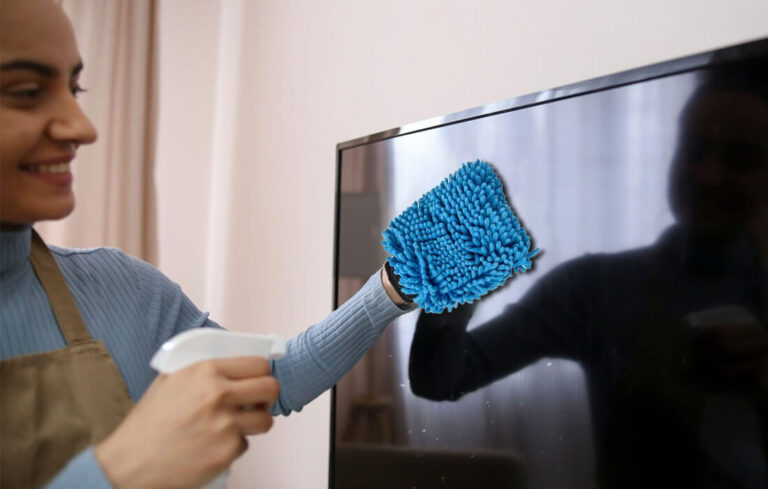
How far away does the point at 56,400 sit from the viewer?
63cm

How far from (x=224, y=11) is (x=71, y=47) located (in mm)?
Answer: 1517

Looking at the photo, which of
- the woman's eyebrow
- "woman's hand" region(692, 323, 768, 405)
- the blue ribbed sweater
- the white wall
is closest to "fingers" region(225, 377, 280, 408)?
the blue ribbed sweater

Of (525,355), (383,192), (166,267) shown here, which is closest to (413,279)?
(525,355)

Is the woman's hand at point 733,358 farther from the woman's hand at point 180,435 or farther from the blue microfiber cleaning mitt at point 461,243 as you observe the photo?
the woman's hand at point 180,435

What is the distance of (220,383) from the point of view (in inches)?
20.6

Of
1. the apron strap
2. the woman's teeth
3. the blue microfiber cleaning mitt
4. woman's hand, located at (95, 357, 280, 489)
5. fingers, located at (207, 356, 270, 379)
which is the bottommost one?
woman's hand, located at (95, 357, 280, 489)

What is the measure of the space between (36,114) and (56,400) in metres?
0.29

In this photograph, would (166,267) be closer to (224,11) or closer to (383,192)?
(224,11)

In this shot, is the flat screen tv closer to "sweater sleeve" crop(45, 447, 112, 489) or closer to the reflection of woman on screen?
the reflection of woman on screen

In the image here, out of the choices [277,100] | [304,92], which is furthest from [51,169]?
[277,100]

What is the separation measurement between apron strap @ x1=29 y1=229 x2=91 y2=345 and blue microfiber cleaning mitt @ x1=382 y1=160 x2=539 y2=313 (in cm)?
39

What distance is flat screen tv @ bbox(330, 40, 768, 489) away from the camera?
2.17 feet

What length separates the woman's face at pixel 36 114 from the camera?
556 mm

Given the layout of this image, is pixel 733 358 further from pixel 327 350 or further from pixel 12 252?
pixel 12 252
